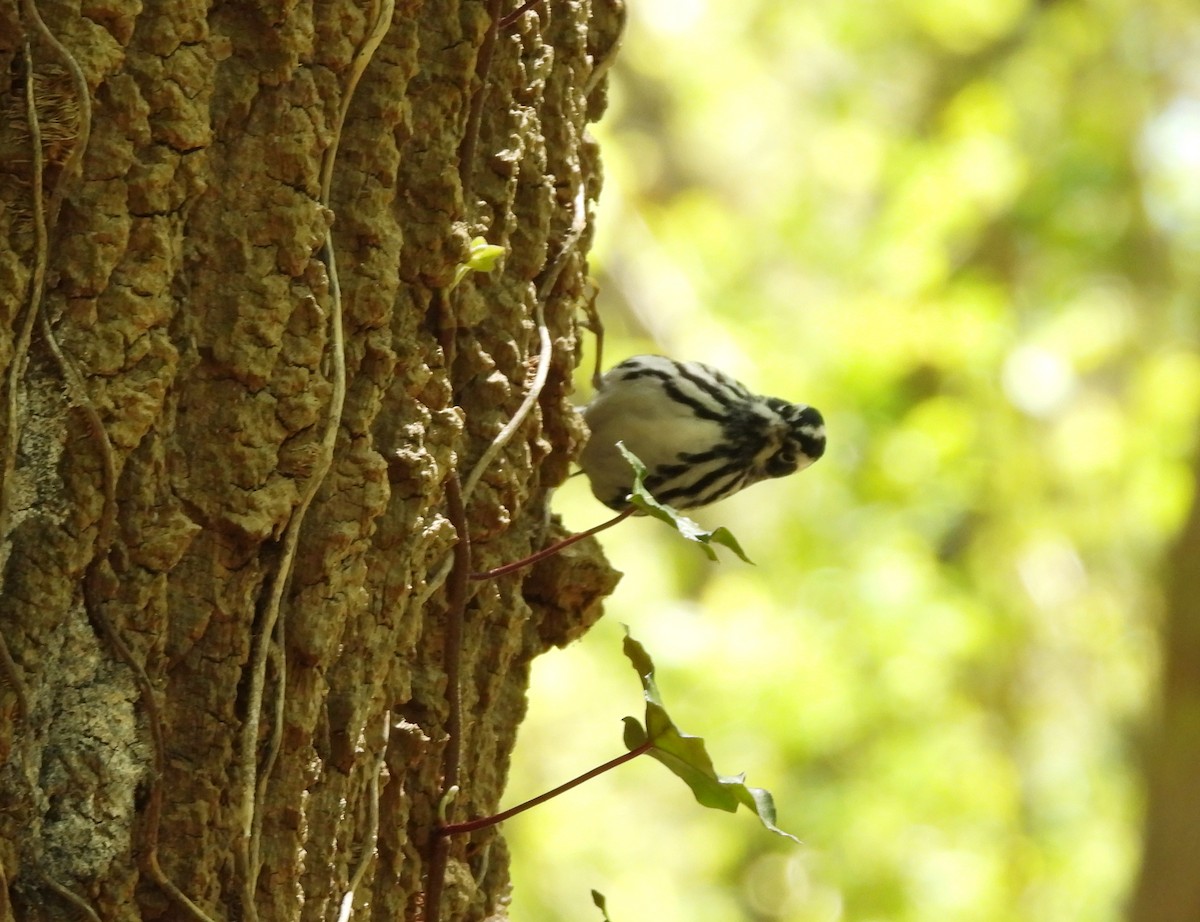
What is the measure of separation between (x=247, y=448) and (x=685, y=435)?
1864 millimetres

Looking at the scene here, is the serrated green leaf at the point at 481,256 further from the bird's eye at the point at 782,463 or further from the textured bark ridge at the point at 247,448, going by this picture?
the bird's eye at the point at 782,463

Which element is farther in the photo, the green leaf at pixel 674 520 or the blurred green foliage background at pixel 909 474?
the blurred green foliage background at pixel 909 474

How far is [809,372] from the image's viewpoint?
769 centimetres

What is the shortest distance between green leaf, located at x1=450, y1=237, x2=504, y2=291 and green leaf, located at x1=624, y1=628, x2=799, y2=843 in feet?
1.28

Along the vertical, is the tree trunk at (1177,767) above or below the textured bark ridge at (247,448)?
above

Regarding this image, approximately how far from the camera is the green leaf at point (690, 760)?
1.45 metres

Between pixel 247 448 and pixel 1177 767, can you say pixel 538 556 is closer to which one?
pixel 247 448

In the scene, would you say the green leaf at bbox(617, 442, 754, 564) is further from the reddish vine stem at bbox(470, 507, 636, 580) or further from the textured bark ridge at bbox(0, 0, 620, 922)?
the textured bark ridge at bbox(0, 0, 620, 922)

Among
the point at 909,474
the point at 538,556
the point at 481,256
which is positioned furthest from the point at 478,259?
the point at 909,474

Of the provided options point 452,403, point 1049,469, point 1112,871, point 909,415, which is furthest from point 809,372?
point 452,403

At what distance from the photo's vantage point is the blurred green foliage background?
296 inches

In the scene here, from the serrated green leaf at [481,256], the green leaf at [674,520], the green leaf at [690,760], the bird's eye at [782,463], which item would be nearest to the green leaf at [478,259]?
the serrated green leaf at [481,256]

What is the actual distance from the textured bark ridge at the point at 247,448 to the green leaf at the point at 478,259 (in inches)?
0.5

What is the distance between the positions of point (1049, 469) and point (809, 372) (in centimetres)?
164
